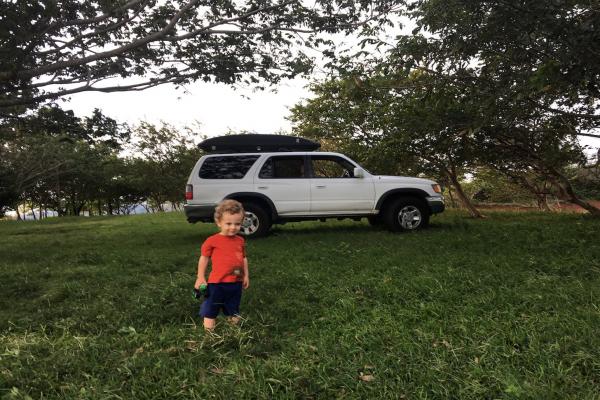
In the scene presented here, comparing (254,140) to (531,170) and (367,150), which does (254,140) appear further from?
(531,170)

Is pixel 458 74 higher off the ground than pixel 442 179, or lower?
higher

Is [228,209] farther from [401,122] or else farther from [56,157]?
[56,157]

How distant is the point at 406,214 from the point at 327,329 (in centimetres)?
552

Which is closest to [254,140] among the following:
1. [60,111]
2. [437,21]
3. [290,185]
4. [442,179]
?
[290,185]

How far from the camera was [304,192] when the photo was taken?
8.23 m

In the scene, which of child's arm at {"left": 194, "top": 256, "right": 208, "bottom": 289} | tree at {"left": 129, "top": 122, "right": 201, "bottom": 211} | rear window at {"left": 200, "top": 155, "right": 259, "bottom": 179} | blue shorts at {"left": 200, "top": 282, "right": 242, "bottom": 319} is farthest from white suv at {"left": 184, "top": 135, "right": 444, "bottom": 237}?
tree at {"left": 129, "top": 122, "right": 201, "bottom": 211}

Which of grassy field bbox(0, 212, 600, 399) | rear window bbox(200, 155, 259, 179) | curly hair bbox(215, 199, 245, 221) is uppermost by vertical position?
rear window bbox(200, 155, 259, 179)

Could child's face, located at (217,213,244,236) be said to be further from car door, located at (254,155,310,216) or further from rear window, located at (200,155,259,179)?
rear window, located at (200,155,259,179)

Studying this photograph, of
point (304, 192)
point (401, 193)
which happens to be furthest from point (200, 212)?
point (401, 193)

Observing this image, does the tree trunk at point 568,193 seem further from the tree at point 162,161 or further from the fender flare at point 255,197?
the tree at point 162,161

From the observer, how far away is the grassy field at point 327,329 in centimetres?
238

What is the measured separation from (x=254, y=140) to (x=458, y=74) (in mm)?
4940

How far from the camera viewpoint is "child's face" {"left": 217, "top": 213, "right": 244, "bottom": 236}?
10.6 feet

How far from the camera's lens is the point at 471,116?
23.0 ft
